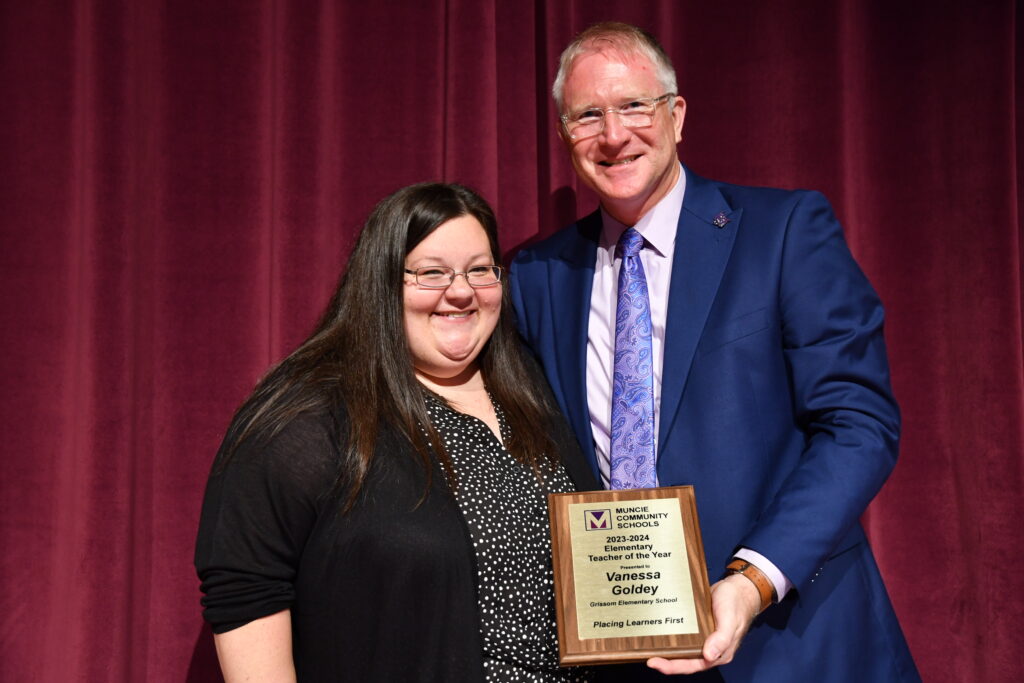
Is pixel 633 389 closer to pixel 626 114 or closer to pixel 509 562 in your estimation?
pixel 509 562

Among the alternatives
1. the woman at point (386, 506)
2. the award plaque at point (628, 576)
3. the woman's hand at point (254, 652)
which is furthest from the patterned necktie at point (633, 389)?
the woman's hand at point (254, 652)

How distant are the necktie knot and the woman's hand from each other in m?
0.93

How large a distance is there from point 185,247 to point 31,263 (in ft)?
1.13

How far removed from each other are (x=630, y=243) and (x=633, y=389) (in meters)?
0.31

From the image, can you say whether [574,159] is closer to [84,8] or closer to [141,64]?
[141,64]

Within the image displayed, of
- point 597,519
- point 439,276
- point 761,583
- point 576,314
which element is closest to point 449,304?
point 439,276

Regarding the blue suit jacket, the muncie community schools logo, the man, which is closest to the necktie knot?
the man

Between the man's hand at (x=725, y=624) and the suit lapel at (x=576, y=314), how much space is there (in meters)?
0.41

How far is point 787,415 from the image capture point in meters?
1.50

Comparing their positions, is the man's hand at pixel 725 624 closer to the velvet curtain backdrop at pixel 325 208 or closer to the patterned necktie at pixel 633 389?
the patterned necktie at pixel 633 389

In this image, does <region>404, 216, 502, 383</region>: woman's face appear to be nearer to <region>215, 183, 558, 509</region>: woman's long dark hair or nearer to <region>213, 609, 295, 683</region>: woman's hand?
<region>215, 183, 558, 509</region>: woman's long dark hair

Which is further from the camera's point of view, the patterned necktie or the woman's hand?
the patterned necktie

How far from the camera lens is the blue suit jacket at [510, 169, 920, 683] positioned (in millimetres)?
1403

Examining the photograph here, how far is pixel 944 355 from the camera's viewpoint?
2.11 m
